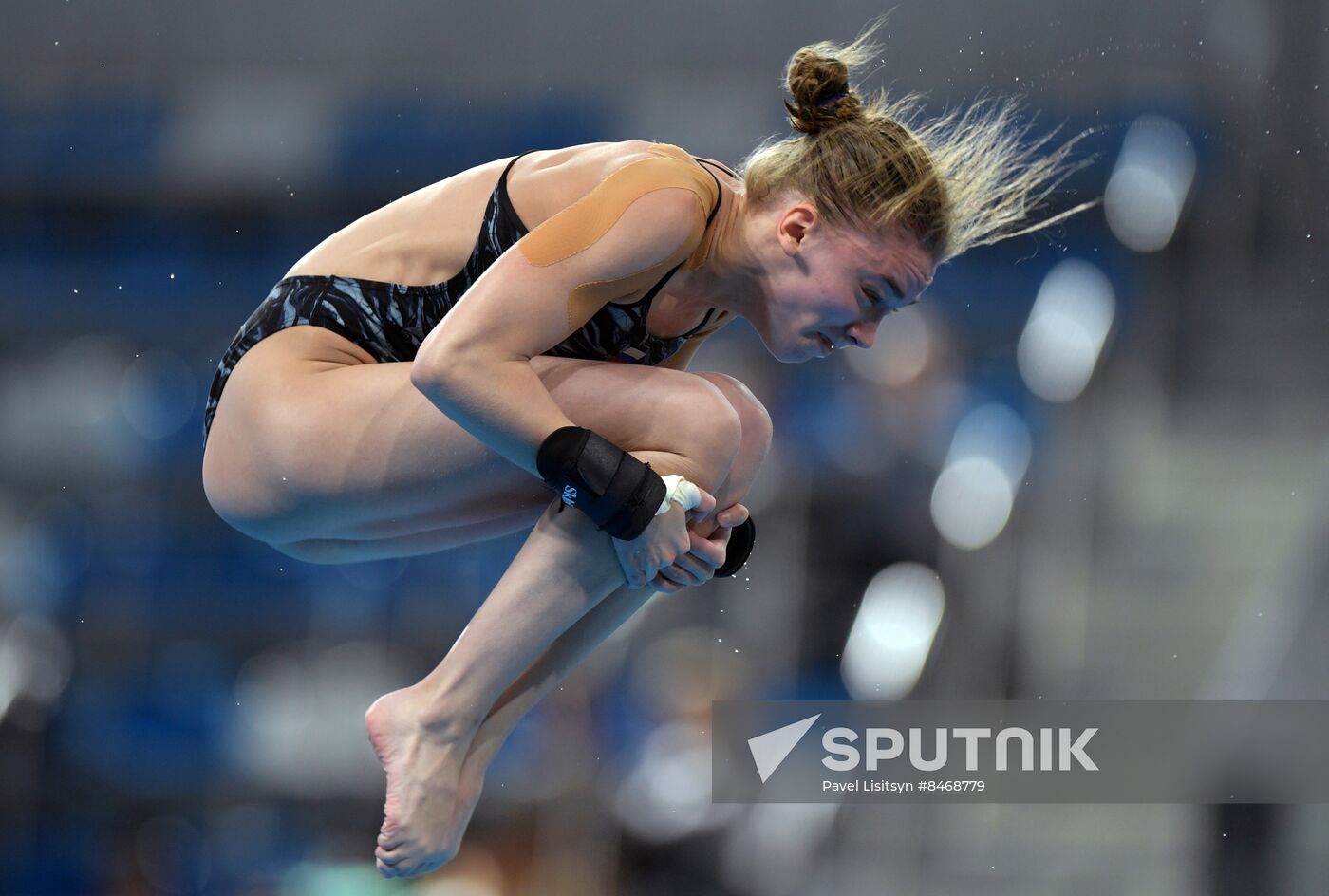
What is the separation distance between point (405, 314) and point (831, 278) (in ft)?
1.84

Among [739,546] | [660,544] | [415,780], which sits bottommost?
[415,780]

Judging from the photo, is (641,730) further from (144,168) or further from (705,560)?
(144,168)

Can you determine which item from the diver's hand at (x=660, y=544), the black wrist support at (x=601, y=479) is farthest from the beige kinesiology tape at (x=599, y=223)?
the diver's hand at (x=660, y=544)

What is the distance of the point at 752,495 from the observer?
12.3 ft

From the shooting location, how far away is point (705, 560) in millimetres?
1659

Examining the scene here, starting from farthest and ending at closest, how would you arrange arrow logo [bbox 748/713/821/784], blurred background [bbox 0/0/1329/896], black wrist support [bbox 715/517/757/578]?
1. blurred background [bbox 0/0/1329/896]
2. arrow logo [bbox 748/713/821/784]
3. black wrist support [bbox 715/517/757/578]

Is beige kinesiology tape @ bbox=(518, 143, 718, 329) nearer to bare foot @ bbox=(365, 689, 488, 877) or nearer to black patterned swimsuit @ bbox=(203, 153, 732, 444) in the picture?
black patterned swimsuit @ bbox=(203, 153, 732, 444)

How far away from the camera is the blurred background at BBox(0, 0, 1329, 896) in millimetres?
3596

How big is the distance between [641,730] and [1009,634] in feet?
3.50

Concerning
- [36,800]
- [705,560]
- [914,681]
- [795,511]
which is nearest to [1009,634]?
[914,681]

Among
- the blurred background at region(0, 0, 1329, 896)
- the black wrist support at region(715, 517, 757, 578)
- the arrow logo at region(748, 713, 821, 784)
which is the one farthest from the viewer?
the blurred background at region(0, 0, 1329, 896)

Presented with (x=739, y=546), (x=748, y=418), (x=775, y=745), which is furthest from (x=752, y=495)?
(x=748, y=418)

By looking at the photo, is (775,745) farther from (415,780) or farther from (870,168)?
(870,168)

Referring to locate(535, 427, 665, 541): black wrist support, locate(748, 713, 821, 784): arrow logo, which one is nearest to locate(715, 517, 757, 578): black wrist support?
locate(535, 427, 665, 541): black wrist support
